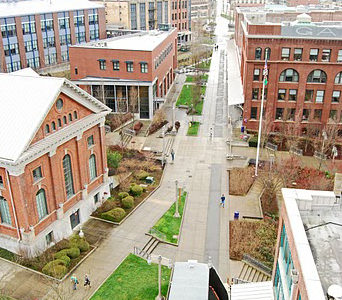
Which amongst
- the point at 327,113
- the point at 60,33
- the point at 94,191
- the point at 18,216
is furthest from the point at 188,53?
the point at 18,216

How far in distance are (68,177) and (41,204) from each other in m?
4.09

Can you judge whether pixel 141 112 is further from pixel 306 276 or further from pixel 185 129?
pixel 306 276

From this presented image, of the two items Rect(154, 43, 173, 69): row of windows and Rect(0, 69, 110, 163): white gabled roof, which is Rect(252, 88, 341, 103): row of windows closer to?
Rect(154, 43, 173, 69): row of windows

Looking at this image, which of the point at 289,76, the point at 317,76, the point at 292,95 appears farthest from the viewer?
the point at 292,95

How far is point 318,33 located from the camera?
181 feet

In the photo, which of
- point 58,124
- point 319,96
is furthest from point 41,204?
point 319,96

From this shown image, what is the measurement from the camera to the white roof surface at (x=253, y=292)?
78.0 feet

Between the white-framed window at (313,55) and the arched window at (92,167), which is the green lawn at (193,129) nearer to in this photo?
the white-framed window at (313,55)

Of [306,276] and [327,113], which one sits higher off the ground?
[306,276]

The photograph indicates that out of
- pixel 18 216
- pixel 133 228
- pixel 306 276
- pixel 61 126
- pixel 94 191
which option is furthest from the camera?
pixel 94 191

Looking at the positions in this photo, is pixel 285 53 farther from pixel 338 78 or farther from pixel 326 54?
pixel 338 78

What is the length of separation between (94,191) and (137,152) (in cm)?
1502

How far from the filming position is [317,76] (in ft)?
190

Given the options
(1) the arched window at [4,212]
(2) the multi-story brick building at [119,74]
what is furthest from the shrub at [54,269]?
(2) the multi-story brick building at [119,74]
